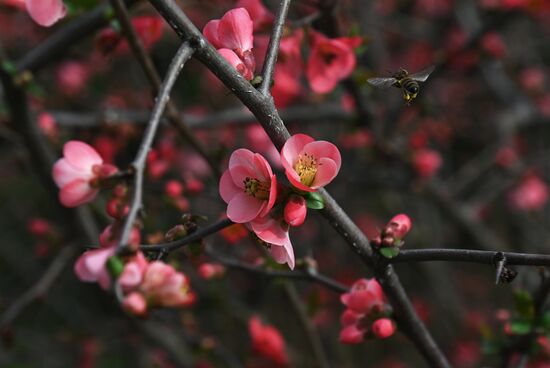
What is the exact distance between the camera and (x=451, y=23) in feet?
14.3

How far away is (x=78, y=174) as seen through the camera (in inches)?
41.0

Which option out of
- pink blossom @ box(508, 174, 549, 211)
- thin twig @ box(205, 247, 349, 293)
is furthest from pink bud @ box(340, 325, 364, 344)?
pink blossom @ box(508, 174, 549, 211)

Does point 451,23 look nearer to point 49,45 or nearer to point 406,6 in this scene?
point 406,6

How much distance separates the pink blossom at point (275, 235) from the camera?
1.02 m

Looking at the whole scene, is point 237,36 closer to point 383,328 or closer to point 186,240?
point 186,240

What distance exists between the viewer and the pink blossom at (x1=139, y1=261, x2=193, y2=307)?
909 millimetres

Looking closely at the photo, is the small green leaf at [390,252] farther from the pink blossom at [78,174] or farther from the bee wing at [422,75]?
the pink blossom at [78,174]

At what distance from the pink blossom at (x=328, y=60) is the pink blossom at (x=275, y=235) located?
2.50ft

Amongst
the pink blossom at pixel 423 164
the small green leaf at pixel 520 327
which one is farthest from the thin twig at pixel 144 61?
the pink blossom at pixel 423 164

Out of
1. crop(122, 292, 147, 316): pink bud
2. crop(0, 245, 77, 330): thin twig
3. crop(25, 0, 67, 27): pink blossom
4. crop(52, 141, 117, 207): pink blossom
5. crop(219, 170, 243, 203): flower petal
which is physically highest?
crop(0, 245, 77, 330): thin twig

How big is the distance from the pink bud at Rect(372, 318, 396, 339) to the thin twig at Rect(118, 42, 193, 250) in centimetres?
55

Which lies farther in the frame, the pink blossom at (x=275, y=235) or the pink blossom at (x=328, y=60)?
the pink blossom at (x=328, y=60)

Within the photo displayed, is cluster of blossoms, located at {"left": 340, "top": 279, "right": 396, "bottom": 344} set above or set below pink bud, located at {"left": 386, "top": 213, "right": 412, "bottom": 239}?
below

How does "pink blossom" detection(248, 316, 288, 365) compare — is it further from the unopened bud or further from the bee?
the bee
